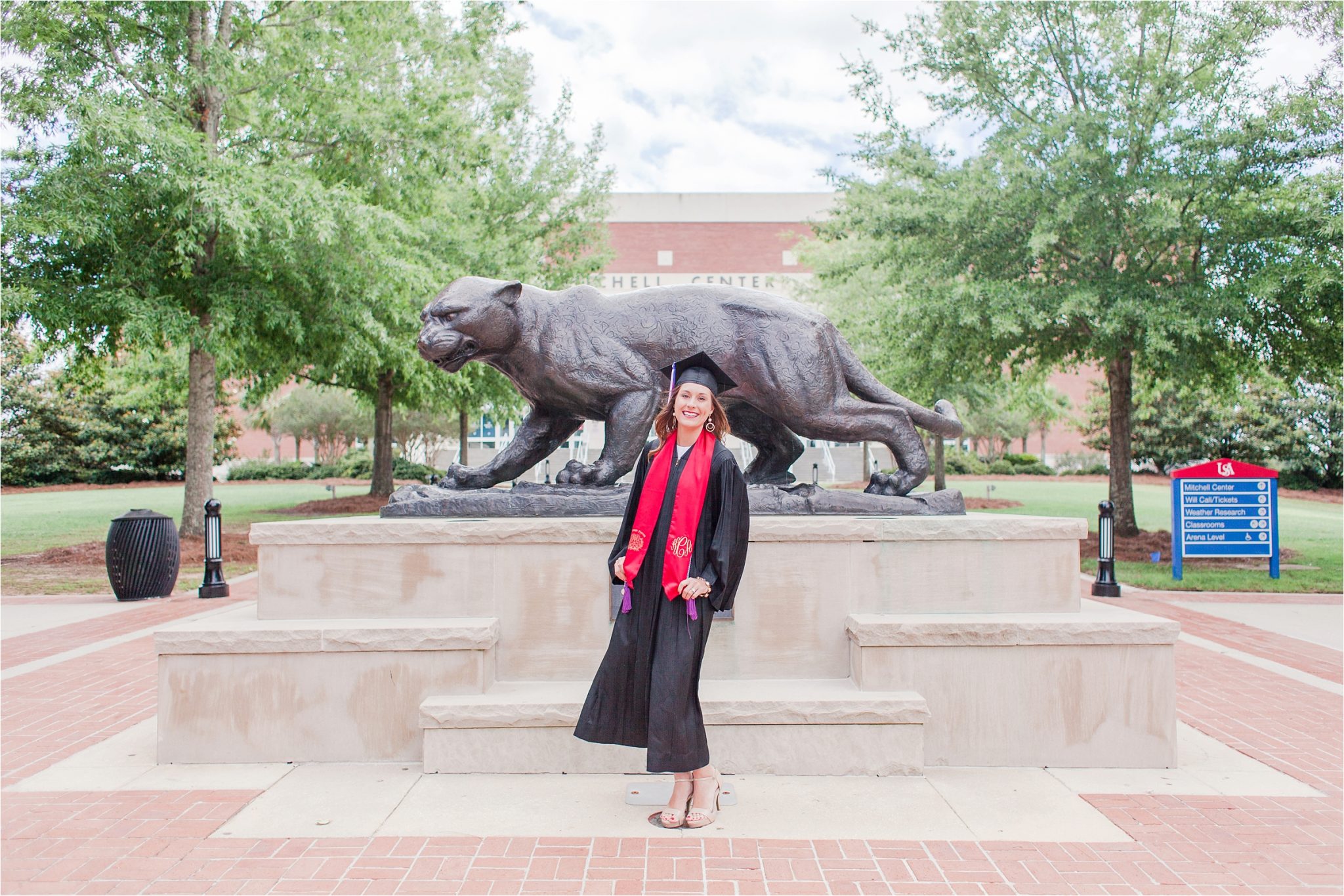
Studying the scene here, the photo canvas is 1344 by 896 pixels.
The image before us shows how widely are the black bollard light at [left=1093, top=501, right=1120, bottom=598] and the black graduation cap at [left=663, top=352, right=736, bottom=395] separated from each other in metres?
8.24

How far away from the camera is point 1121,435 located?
578 inches

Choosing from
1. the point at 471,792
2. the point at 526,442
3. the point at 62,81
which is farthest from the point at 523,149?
the point at 471,792

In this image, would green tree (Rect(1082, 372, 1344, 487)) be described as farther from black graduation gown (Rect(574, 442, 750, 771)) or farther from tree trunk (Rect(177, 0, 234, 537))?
black graduation gown (Rect(574, 442, 750, 771))

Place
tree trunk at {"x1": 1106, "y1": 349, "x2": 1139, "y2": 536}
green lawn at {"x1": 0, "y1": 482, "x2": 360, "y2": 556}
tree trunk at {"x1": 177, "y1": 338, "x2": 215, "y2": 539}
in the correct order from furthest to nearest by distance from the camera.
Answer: green lawn at {"x1": 0, "y1": 482, "x2": 360, "y2": 556}
tree trunk at {"x1": 1106, "y1": 349, "x2": 1139, "y2": 536}
tree trunk at {"x1": 177, "y1": 338, "x2": 215, "y2": 539}

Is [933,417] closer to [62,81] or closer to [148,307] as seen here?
[148,307]

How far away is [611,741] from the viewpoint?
3730mm

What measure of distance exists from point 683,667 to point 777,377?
2109 mm

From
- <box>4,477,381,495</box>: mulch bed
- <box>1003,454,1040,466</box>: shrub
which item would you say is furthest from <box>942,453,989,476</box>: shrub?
<box>4,477,381,495</box>: mulch bed

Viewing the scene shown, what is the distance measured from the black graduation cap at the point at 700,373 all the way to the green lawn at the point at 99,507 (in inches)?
449

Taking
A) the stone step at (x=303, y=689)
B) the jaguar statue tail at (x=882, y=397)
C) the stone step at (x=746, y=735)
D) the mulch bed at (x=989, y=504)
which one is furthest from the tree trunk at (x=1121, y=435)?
the stone step at (x=303, y=689)

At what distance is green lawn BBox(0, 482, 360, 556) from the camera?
17.6m

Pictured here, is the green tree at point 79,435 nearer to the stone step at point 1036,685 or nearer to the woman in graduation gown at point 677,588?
the woman in graduation gown at point 677,588

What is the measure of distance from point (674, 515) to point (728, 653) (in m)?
1.38

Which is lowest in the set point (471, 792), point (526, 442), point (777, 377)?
point (471, 792)
